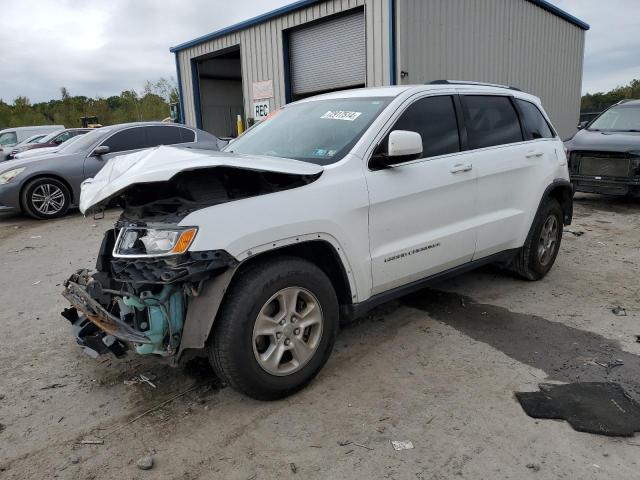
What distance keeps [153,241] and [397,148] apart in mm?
1561

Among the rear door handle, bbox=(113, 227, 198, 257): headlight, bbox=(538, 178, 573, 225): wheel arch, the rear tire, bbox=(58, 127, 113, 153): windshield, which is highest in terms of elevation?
bbox=(58, 127, 113, 153): windshield

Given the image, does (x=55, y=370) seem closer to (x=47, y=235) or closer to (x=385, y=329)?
(x=385, y=329)

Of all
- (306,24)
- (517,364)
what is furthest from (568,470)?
(306,24)

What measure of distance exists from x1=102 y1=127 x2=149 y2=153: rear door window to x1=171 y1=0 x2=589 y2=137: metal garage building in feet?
17.0

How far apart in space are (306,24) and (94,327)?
37.6 feet

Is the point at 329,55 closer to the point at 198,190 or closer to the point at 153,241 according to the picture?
the point at 198,190

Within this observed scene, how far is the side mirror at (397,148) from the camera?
3.16 m

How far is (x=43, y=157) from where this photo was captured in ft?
29.8

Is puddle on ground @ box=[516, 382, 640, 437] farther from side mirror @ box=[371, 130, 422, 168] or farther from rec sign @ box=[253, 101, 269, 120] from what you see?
rec sign @ box=[253, 101, 269, 120]

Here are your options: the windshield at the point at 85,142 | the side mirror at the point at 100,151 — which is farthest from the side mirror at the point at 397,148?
the windshield at the point at 85,142

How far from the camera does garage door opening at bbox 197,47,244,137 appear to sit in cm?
1847

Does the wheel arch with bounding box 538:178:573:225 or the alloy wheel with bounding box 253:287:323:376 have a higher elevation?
the wheel arch with bounding box 538:178:573:225

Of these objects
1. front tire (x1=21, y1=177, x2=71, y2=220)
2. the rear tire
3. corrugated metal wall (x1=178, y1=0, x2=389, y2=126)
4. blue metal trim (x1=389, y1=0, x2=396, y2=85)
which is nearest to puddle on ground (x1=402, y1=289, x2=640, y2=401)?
the rear tire

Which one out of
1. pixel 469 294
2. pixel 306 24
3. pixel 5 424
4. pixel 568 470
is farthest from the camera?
pixel 306 24
